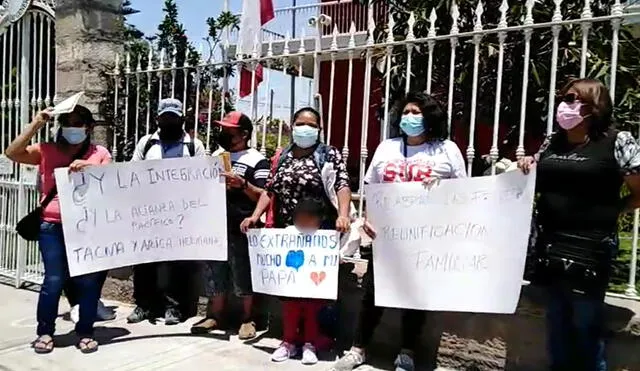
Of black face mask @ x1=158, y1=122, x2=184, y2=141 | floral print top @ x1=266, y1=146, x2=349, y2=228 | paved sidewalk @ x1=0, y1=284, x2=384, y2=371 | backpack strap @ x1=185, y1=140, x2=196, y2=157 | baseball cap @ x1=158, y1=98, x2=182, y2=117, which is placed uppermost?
baseball cap @ x1=158, y1=98, x2=182, y2=117

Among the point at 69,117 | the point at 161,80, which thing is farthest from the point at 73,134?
the point at 161,80

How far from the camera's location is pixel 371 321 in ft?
12.8

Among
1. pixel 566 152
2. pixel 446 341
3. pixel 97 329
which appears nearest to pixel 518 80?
pixel 566 152

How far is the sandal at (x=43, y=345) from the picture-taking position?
4293 millimetres

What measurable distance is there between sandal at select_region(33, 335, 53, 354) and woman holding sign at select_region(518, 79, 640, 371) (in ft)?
10.2

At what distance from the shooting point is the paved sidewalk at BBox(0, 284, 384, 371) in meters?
4.07

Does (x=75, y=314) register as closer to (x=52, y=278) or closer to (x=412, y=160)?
Answer: (x=52, y=278)

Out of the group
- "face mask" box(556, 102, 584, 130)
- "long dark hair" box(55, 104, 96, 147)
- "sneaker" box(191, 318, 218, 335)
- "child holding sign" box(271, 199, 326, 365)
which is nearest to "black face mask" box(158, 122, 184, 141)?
"long dark hair" box(55, 104, 96, 147)

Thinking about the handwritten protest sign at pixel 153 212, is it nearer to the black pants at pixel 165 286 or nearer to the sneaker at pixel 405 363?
the black pants at pixel 165 286

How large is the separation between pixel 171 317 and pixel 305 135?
192 centimetres

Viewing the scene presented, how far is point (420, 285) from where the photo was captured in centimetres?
367

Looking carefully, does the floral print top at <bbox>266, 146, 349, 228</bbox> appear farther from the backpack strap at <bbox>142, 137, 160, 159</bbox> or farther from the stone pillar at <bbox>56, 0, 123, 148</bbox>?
the stone pillar at <bbox>56, 0, 123, 148</bbox>

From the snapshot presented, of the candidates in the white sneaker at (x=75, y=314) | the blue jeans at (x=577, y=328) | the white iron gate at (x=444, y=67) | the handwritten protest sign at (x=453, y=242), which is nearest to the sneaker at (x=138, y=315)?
the white sneaker at (x=75, y=314)

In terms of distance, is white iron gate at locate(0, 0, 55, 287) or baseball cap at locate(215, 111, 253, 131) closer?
baseball cap at locate(215, 111, 253, 131)
